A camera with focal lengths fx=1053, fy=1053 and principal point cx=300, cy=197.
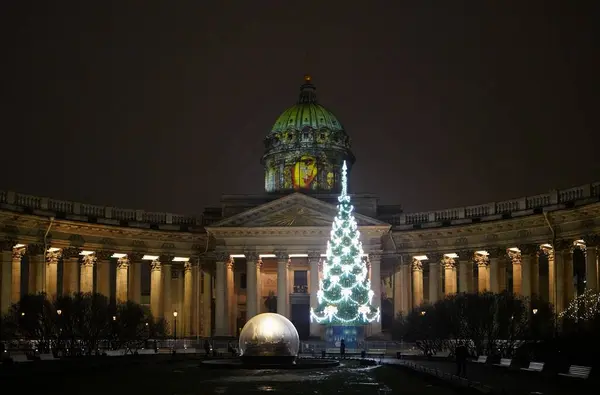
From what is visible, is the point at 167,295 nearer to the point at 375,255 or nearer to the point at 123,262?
the point at 123,262

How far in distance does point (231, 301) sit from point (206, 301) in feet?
8.49

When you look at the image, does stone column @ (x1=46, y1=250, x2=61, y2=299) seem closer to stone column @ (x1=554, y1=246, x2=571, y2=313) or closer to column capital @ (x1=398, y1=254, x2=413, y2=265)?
column capital @ (x1=398, y1=254, x2=413, y2=265)

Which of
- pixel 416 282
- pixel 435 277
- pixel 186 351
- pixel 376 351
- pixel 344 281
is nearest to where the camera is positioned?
pixel 344 281

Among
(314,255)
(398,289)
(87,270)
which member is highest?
(314,255)

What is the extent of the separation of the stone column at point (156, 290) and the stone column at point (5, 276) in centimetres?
1889

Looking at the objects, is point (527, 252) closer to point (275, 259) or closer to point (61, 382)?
point (275, 259)

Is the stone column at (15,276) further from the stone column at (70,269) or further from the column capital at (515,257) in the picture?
the column capital at (515,257)

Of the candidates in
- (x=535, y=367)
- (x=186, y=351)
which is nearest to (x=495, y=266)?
(x=186, y=351)

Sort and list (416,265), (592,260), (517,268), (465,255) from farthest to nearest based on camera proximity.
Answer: (416,265)
(465,255)
(517,268)
(592,260)

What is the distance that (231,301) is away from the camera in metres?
98.0

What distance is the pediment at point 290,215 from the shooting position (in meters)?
94.1

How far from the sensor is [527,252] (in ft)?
273

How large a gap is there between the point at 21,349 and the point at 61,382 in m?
25.7

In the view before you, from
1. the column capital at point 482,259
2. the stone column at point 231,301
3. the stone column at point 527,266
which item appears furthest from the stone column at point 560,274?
the stone column at point 231,301
